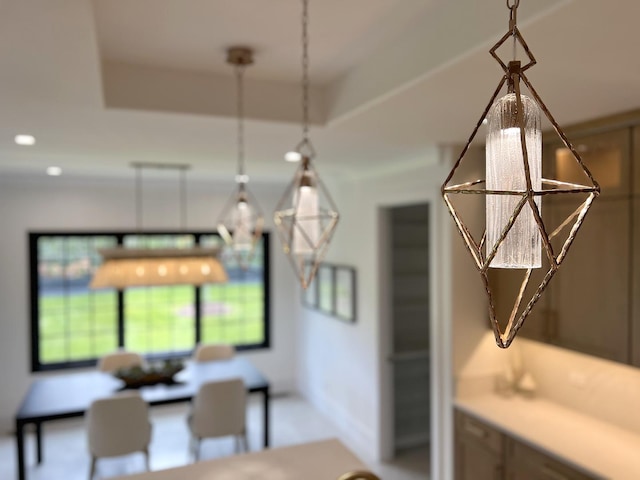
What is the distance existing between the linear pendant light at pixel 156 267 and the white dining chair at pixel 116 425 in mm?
857

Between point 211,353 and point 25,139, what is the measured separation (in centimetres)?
275

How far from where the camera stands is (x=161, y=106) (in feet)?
7.71

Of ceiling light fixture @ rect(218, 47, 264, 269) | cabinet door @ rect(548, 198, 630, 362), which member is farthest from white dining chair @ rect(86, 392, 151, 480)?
cabinet door @ rect(548, 198, 630, 362)

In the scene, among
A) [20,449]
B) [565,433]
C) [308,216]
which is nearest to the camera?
[308,216]

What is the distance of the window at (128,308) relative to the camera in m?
5.34

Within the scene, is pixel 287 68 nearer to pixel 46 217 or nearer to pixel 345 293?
pixel 345 293

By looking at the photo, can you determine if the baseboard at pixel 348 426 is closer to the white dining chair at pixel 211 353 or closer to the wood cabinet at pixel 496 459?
the white dining chair at pixel 211 353

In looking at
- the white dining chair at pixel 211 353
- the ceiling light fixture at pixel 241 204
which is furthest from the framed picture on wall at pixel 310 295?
the ceiling light fixture at pixel 241 204

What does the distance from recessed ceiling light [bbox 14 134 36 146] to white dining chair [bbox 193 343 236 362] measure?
2580 mm

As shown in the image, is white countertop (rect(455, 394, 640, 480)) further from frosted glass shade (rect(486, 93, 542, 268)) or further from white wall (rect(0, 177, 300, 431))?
white wall (rect(0, 177, 300, 431))

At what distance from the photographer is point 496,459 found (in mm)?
2941

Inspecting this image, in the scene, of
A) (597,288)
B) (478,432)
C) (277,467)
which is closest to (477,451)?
(478,432)

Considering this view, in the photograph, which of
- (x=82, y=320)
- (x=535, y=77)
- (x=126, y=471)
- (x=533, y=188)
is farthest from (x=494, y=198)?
(x=82, y=320)

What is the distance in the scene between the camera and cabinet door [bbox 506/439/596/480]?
246 centimetres
